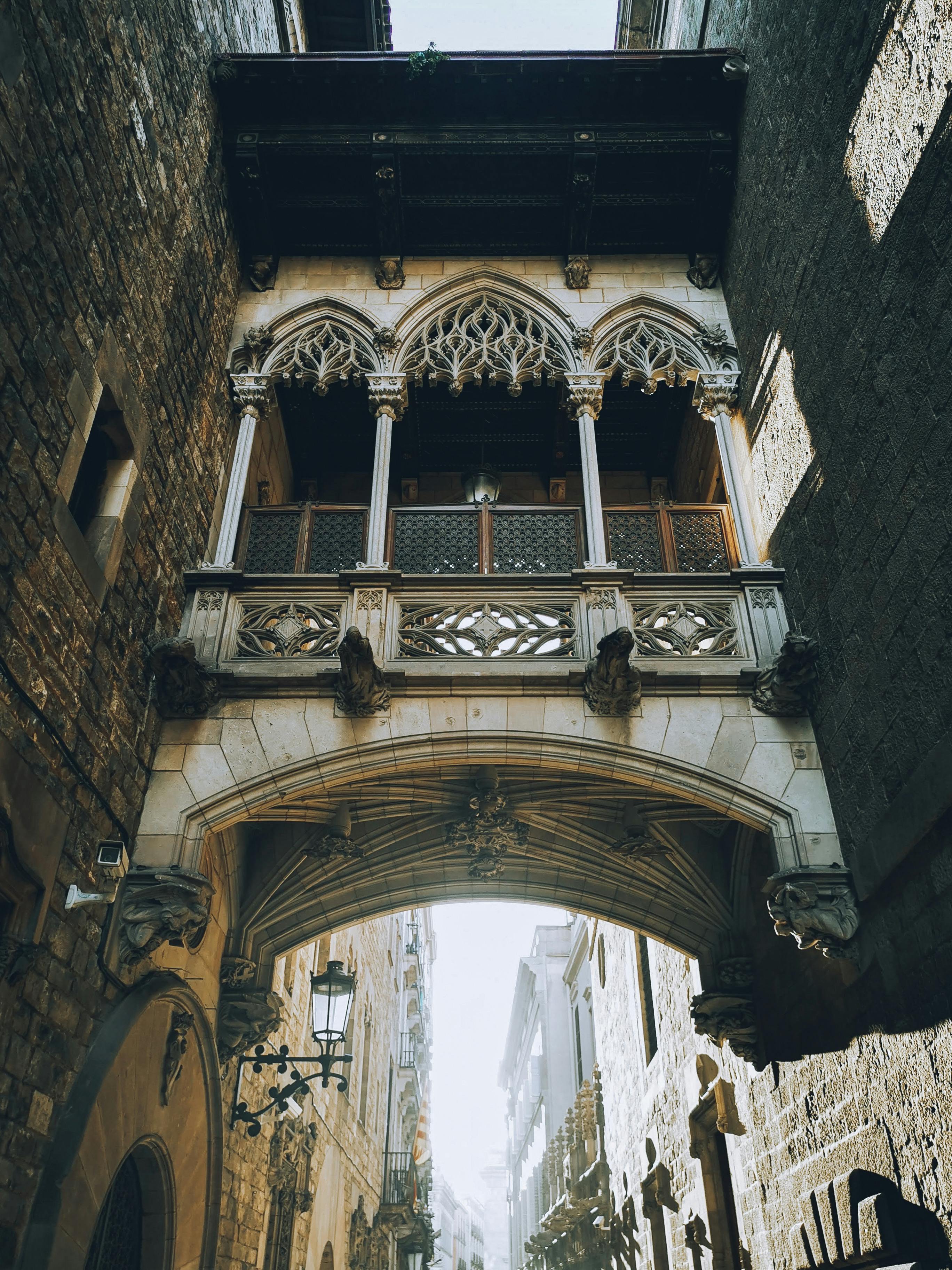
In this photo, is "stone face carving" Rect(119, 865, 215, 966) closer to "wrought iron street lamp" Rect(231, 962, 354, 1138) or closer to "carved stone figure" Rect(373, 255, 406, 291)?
"wrought iron street lamp" Rect(231, 962, 354, 1138)

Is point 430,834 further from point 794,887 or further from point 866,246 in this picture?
point 866,246

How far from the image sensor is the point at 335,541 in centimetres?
732

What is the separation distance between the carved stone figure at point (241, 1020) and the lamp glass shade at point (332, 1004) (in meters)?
0.40

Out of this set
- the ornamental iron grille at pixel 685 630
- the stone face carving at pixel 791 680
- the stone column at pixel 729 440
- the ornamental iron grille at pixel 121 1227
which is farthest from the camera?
the stone column at pixel 729 440

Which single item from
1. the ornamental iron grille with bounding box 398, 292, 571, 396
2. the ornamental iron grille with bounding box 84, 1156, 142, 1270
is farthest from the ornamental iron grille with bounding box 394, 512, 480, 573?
the ornamental iron grille with bounding box 84, 1156, 142, 1270

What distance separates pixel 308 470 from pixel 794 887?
22.8ft

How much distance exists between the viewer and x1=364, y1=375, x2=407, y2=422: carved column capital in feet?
25.5

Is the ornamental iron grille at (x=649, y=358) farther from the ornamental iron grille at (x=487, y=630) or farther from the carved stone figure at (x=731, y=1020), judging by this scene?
the carved stone figure at (x=731, y=1020)

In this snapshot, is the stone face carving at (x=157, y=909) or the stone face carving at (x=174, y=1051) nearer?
the stone face carving at (x=157, y=909)

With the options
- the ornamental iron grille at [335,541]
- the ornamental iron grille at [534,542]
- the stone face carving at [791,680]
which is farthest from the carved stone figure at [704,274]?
the stone face carving at [791,680]

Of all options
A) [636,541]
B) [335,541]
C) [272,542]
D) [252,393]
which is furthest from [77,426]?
[636,541]

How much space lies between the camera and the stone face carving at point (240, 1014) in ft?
24.8

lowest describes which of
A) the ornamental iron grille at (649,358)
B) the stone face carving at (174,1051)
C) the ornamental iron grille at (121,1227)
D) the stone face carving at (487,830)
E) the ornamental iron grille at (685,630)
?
the ornamental iron grille at (121,1227)

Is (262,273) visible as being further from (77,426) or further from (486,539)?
(77,426)
